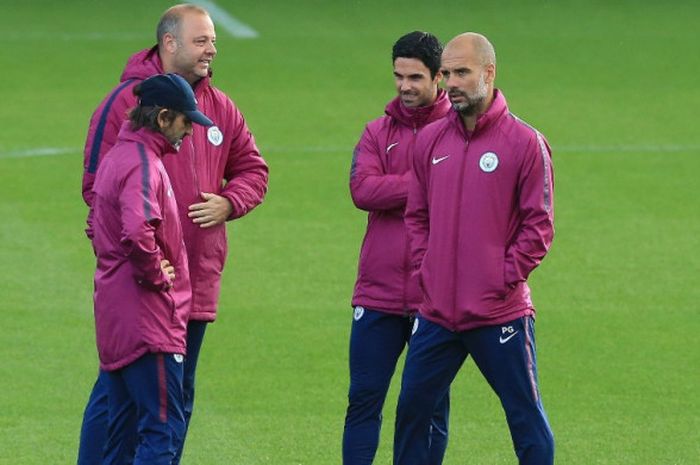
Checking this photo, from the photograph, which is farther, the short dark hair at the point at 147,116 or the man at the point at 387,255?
the man at the point at 387,255

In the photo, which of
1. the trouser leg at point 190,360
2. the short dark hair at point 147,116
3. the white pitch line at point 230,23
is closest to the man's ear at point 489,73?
the short dark hair at point 147,116

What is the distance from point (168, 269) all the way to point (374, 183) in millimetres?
1238

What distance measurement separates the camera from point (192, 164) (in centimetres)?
809

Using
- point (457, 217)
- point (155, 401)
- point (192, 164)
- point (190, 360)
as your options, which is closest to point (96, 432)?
point (190, 360)

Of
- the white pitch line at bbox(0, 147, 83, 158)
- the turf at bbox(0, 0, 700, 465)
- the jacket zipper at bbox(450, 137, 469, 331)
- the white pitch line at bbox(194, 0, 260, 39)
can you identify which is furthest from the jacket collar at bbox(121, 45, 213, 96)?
the white pitch line at bbox(194, 0, 260, 39)

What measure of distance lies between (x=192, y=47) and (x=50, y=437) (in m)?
2.50

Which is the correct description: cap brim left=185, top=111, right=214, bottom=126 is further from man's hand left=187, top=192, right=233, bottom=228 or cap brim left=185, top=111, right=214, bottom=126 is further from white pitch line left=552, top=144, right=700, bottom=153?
white pitch line left=552, top=144, right=700, bottom=153

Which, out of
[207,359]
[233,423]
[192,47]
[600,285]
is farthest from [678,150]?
[192,47]

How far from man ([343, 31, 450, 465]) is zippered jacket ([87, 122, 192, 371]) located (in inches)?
42.7

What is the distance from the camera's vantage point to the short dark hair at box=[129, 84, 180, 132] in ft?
24.1

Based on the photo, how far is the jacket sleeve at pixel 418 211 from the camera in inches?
307

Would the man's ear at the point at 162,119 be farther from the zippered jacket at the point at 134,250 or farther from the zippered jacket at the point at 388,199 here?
the zippered jacket at the point at 388,199

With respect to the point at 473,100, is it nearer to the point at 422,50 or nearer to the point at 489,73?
the point at 489,73

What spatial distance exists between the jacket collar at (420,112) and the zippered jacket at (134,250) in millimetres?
1269
